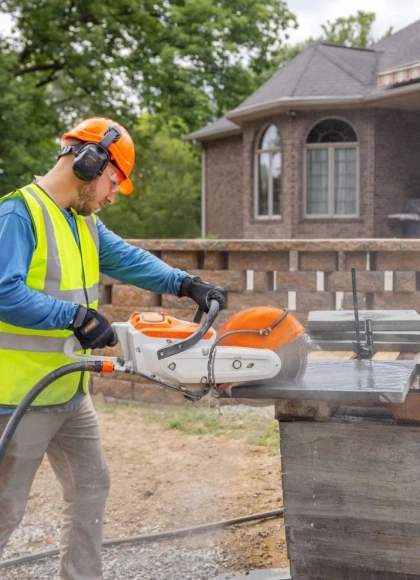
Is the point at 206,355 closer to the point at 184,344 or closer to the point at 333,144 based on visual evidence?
the point at 184,344

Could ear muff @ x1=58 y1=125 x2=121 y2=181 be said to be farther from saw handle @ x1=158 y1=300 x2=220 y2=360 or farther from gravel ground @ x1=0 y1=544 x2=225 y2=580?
gravel ground @ x1=0 y1=544 x2=225 y2=580

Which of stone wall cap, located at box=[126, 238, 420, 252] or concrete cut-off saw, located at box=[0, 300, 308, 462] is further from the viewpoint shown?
stone wall cap, located at box=[126, 238, 420, 252]

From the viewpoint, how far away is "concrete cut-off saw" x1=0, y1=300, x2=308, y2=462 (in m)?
2.77

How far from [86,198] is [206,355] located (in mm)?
858

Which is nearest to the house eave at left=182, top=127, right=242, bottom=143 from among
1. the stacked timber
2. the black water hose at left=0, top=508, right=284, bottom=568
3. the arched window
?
the arched window

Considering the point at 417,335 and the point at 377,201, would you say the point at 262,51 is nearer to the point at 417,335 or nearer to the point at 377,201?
the point at 377,201

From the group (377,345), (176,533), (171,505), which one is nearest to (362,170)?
(171,505)

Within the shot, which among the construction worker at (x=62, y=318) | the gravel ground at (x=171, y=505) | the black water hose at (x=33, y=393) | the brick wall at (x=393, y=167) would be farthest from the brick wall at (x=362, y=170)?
the black water hose at (x=33, y=393)

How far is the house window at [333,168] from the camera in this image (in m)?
19.7

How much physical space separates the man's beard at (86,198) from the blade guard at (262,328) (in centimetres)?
77

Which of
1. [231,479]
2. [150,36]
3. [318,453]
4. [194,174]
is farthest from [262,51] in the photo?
[318,453]

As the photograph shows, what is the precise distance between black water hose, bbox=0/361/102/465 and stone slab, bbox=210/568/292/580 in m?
1.41

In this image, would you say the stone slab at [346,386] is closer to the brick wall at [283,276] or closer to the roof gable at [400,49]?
the brick wall at [283,276]

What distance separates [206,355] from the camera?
109 inches
